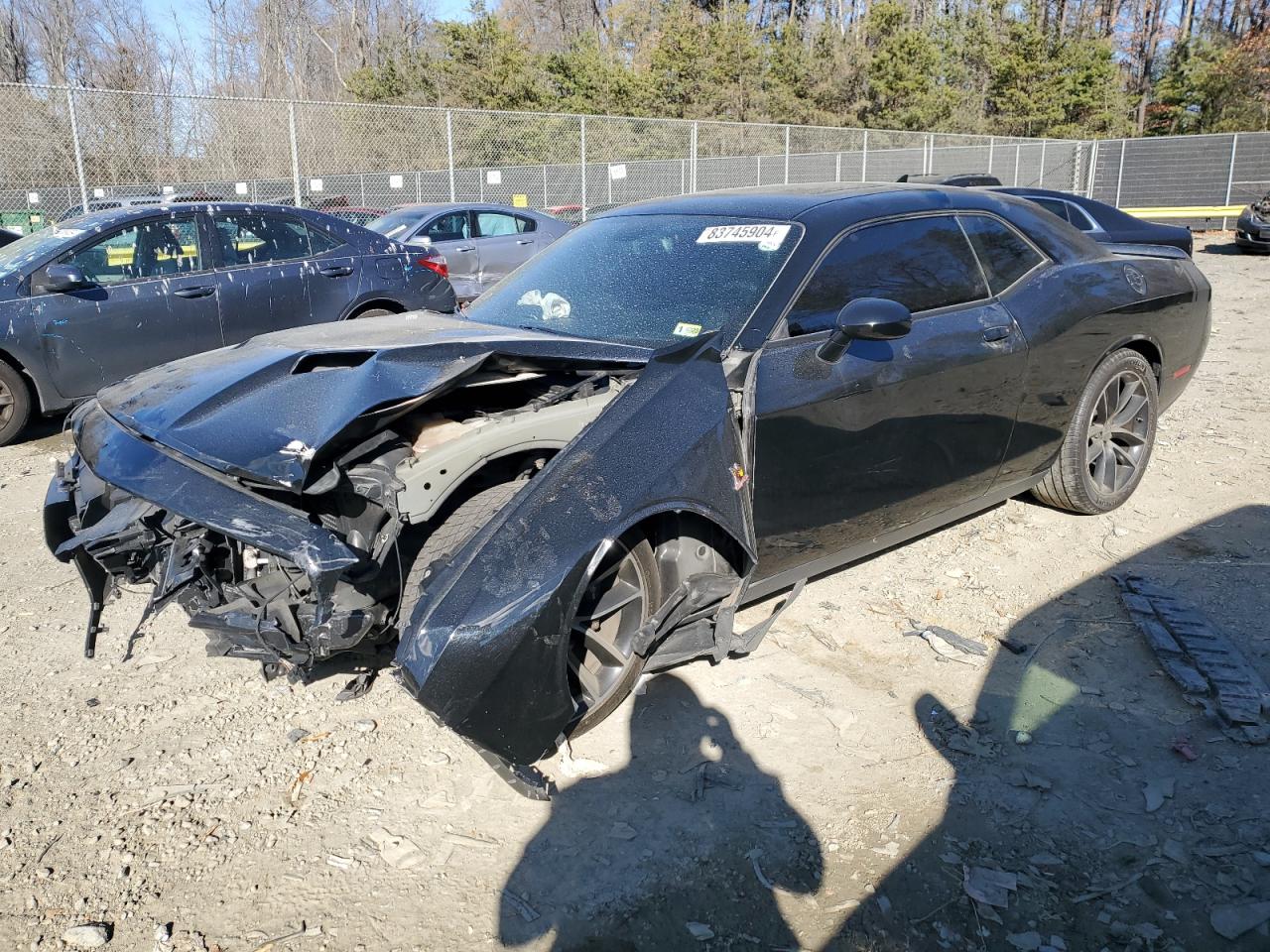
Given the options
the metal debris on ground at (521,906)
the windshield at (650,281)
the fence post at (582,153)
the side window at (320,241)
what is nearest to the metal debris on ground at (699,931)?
the metal debris on ground at (521,906)

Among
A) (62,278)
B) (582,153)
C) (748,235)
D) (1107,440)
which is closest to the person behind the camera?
(748,235)

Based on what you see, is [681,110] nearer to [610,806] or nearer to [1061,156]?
[1061,156]

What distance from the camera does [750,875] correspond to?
7.93 ft

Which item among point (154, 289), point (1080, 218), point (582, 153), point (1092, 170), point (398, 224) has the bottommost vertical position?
point (154, 289)

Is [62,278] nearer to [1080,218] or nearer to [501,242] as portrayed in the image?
[501,242]

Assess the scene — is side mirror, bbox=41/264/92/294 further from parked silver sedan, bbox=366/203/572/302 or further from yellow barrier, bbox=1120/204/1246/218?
yellow barrier, bbox=1120/204/1246/218

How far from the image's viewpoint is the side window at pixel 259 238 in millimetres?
7281

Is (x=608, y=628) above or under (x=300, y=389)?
under

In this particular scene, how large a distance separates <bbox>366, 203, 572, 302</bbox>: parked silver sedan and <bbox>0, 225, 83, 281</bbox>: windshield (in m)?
4.40

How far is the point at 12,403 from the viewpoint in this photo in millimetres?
6590

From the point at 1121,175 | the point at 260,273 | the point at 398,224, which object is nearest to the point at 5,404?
the point at 260,273

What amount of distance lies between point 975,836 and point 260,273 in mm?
6702

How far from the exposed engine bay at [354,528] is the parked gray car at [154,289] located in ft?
13.8

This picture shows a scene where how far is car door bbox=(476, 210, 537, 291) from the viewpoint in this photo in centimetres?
1187
